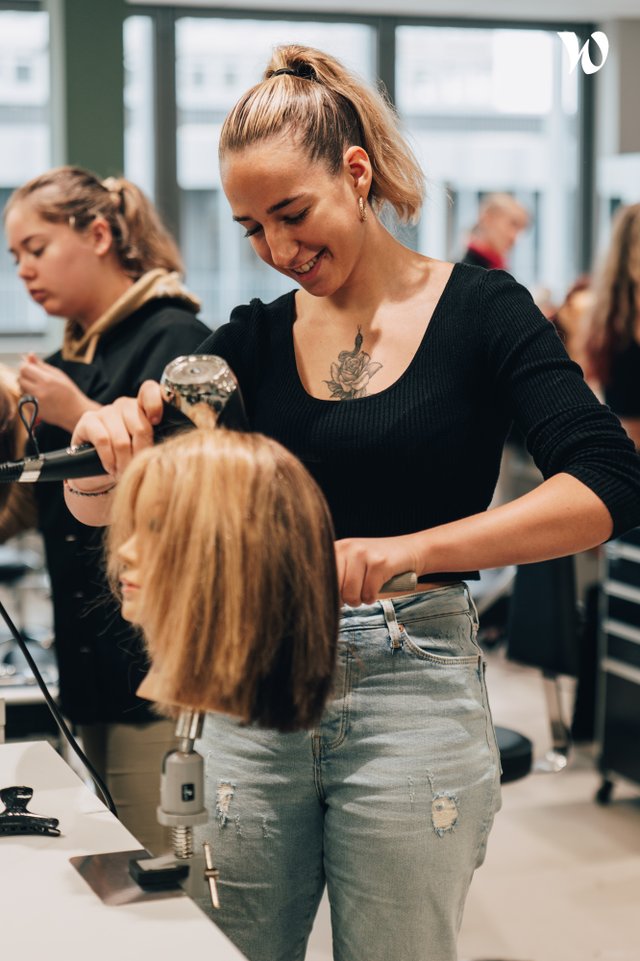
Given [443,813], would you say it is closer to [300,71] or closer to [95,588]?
[300,71]

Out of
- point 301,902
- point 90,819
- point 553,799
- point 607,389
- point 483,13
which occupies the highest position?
point 483,13

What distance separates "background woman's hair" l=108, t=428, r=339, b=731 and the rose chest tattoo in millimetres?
277

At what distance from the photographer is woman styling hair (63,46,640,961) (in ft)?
3.72

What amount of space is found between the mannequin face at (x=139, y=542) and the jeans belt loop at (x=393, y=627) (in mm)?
297

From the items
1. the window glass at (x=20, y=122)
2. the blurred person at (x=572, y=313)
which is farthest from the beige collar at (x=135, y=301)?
the window glass at (x=20, y=122)

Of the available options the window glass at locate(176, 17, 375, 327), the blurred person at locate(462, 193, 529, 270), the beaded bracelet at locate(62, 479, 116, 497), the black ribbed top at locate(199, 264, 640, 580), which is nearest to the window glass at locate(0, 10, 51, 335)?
the window glass at locate(176, 17, 375, 327)

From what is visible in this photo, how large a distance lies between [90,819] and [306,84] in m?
0.78

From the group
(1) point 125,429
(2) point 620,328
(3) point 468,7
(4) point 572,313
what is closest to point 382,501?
(1) point 125,429

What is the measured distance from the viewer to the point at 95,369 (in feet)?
6.84

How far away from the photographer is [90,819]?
1162 millimetres

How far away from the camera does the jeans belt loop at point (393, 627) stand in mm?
1164

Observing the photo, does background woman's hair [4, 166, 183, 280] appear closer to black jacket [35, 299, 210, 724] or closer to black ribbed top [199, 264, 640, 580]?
black jacket [35, 299, 210, 724]

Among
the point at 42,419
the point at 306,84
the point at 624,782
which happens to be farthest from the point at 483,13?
the point at 306,84

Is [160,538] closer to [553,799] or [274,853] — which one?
[274,853]
